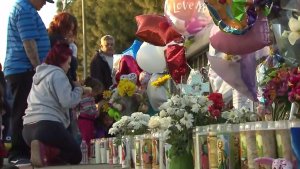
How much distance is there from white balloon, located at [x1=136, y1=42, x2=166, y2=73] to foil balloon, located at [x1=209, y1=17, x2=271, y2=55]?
3931mm

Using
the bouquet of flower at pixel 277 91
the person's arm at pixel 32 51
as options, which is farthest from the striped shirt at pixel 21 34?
the bouquet of flower at pixel 277 91

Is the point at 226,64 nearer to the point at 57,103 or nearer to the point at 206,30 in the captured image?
the point at 206,30

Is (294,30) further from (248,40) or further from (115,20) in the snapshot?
(115,20)

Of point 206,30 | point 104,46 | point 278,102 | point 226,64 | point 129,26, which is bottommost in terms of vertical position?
point 278,102

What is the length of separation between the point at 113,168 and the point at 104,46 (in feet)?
11.3

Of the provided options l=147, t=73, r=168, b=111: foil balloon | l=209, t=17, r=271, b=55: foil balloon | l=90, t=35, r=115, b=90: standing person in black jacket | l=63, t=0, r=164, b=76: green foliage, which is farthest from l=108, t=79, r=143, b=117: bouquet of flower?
l=63, t=0, r=164, b=76: green foliage

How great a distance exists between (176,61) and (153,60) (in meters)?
1.63

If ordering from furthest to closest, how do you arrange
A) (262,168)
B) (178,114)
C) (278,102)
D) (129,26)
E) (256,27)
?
(129,26), (178,114), (256,27), (278,102), (262,168)

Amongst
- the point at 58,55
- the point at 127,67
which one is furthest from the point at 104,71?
the point at 58,55

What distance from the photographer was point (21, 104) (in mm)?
6242

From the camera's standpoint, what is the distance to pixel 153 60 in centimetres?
821

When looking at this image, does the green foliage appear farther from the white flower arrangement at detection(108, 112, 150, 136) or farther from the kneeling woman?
the white flower arrangement at detection(108, 112, 150, 136)

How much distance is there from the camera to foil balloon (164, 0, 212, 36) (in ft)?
18.5

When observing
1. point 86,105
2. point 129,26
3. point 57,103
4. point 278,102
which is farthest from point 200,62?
point 129,26
